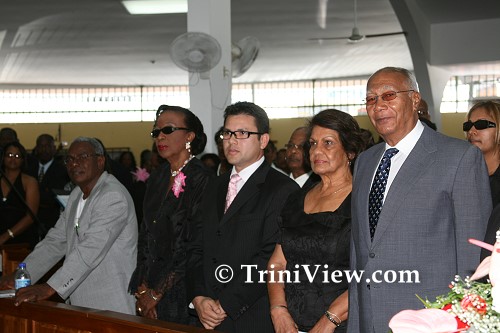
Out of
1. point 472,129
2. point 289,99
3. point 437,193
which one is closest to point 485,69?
point 289,99

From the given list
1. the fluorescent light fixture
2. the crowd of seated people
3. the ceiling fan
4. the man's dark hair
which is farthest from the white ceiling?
the man's dark hair

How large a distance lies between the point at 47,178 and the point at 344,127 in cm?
587

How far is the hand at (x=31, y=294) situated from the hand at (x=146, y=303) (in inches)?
18.3

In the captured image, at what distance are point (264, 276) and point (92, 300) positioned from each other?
1220 mm

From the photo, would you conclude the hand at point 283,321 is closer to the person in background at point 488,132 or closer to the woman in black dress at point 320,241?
the woman in black dress at point 320,241

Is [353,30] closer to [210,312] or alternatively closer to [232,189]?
[232,189]

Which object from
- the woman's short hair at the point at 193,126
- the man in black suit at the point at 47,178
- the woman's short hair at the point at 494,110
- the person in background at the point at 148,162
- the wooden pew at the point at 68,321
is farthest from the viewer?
the person in background at the point at 148,162

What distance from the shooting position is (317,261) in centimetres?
328

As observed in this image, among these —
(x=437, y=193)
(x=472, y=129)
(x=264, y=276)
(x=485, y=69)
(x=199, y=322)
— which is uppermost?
(x=485, y=69)

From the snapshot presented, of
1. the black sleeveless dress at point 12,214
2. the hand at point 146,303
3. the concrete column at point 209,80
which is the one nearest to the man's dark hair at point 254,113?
the hand at point 146,303

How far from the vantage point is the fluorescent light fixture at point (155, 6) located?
1387 centimetres

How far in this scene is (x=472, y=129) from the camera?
3986 millimetres

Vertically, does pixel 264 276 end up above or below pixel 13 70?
below

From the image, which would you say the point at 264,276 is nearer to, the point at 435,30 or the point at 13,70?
the point at 435,30
